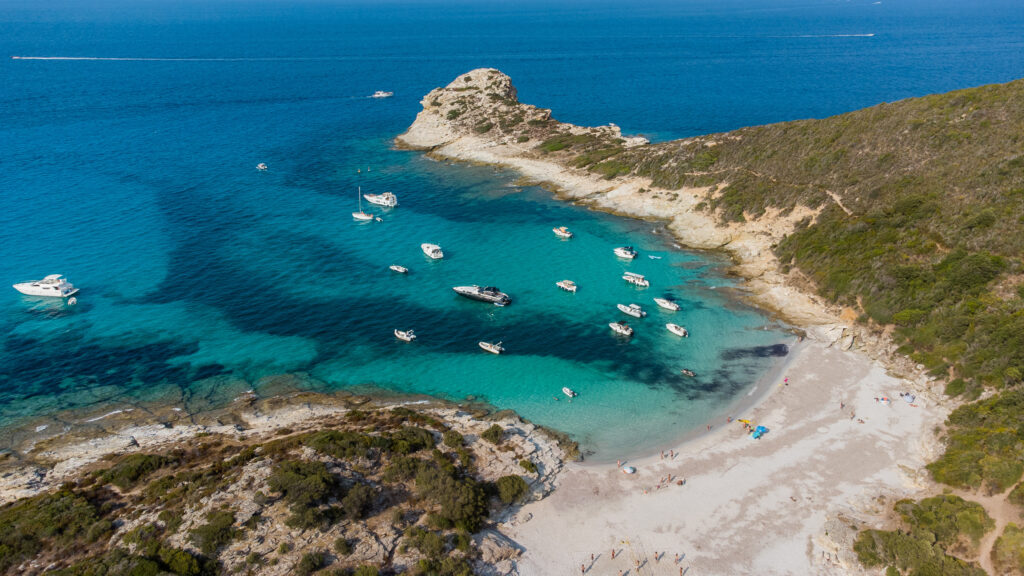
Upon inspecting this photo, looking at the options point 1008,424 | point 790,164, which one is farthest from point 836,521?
point 790,164

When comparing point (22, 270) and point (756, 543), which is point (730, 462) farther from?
point (22, 270)

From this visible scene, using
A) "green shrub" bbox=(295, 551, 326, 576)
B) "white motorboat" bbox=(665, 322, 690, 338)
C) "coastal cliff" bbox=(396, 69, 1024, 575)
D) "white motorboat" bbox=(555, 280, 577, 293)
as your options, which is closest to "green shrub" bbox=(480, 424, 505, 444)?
"coastal cliff" bbox=(396, 69, 1024, 575)

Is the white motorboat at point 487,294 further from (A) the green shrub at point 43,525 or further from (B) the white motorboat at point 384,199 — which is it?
(A) the green shrub at point 43,525

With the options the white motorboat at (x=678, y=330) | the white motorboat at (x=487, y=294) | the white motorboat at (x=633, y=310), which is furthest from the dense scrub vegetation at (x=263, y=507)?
the white motorboat at (x=633, y=310)

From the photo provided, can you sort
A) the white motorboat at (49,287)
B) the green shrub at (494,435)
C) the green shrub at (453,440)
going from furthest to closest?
the white motorboat at (49,287)
the green shrub at (494,435)
the green shrub at (453,440)

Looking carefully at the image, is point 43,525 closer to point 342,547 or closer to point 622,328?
point 342,547

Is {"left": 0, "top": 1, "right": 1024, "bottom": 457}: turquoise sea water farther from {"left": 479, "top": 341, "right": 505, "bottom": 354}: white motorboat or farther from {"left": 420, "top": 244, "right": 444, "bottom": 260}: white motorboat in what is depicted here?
{"left": 420, "top": 244, "right": 444, "bottom": 260}: white motorboat

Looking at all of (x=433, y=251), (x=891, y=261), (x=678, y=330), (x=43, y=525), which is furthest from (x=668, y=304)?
(x=43, y=525)
